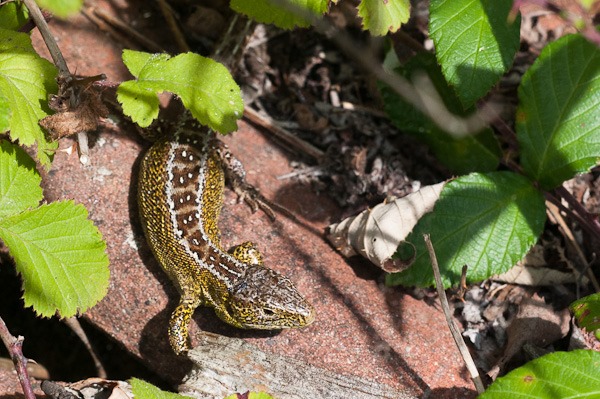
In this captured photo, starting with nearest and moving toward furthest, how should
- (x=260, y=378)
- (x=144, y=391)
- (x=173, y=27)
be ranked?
(x=144, y=391)
(x=260, y=378)
(x=173, y=27)

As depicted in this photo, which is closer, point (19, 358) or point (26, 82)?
point (19, 358)

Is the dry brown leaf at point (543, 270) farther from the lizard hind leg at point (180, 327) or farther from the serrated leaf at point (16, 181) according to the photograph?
the serrated leaf at point (16, 181)

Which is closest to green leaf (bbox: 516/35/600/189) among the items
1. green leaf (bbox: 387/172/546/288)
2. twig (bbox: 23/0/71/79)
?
green leaf (bbox: 387/172/546/288)

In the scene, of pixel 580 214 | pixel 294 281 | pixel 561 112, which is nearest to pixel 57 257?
pixel 294 281

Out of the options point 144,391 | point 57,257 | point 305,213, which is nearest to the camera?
point 144,391

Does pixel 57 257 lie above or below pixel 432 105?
below

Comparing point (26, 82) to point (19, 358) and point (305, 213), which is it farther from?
A: point (305, 213)

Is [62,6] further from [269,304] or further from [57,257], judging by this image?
[269,304]

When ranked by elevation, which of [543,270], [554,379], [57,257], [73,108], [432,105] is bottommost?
[57,257]
